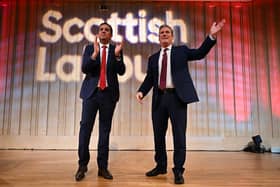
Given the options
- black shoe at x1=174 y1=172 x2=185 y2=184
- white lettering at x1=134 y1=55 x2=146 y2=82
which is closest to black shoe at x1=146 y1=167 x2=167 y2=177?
black shoe at x1=174 y1=172 x2=185 y2=184

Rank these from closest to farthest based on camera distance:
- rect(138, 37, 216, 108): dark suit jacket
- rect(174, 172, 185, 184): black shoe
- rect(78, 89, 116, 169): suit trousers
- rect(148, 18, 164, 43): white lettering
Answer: rect(174, 172, 185, 184): black shoe, rect(138, 37, 216, 108): dark suit jacket, rect(78, 89, 116, 169): suit trousers, rect(148, 18, 164, 43): white lettering

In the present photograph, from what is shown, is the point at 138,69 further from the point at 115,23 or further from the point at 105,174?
the point at 105,174

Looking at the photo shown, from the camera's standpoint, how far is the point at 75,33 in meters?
4.70

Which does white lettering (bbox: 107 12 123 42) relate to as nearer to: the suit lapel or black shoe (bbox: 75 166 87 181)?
the suit lapel

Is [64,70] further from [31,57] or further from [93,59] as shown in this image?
[93,59]

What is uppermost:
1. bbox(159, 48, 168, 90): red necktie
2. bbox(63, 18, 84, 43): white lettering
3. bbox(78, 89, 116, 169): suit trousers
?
bbox(63, 18, 84, 43): white lettering

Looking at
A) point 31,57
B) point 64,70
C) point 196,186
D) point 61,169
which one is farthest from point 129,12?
point 196,186

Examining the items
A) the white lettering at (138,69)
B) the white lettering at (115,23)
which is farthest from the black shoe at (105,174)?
the white lettering at (115,23)

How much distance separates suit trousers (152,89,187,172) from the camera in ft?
6.43

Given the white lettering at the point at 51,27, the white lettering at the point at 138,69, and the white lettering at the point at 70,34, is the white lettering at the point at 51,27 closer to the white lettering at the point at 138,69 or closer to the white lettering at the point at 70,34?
the white lettering at the point at 70,34

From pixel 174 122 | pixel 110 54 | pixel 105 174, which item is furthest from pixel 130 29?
pixel 105 174

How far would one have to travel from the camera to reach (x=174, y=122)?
199 centimetres

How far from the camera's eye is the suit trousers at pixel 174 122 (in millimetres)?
1960

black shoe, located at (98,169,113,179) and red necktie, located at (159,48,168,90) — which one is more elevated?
red necktie, located at (159,48,168,90)
